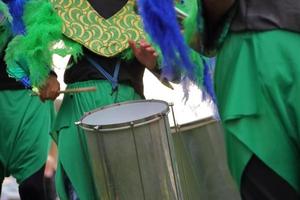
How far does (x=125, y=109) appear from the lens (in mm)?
2664

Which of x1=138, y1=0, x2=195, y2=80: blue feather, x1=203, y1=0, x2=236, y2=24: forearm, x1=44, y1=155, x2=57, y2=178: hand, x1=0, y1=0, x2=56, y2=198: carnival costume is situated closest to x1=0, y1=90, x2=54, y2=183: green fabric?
x1=0, y1=0, x2=56, y2=198: carnival costume

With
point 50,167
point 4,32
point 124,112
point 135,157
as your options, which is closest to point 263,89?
point 135,157

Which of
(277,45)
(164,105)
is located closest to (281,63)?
(277,45)

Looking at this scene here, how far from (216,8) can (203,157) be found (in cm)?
124

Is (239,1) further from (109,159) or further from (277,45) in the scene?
(109,159)

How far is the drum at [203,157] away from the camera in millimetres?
2969

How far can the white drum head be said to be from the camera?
2580mm

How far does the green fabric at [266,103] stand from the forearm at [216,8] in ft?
0.28

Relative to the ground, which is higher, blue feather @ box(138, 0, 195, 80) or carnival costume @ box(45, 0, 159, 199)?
blue feather @ box(138, 0, 195, 80)

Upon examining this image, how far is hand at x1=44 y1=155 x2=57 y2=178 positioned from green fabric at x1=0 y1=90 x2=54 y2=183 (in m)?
0.21

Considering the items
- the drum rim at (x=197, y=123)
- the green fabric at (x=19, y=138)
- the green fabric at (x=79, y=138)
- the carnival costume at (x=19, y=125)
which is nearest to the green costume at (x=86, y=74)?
the green fabric at (x=79, y=138)

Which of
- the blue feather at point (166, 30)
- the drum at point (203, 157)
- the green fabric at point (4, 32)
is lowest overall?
the drum at point (203, 157)

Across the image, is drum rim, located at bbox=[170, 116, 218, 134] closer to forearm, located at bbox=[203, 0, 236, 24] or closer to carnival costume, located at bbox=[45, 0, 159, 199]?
carnival costume, located at bbox=[45, 0, 159, 199]

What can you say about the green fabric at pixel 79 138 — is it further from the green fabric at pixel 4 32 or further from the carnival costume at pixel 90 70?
the green fabric at pixel 4 32
